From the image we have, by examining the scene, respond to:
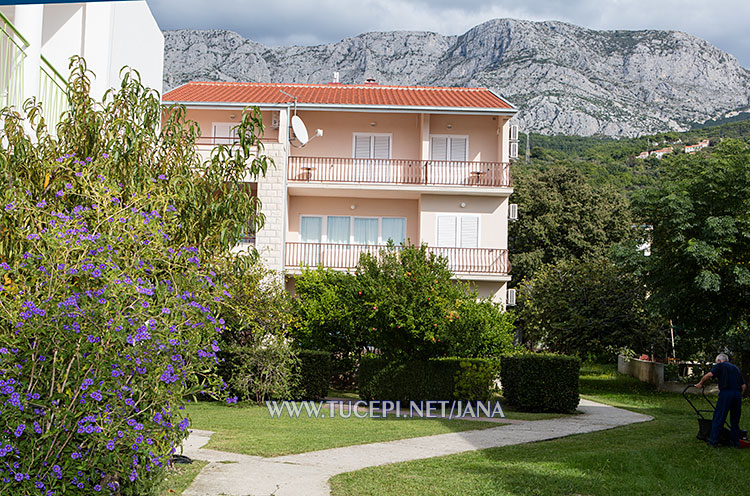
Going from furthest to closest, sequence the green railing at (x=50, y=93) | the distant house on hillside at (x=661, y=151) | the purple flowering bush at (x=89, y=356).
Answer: the distant house on hillside at (x=661, y=151), the green railing at (x=50, y=93), the purple flowering bush at (x=89, y=356)

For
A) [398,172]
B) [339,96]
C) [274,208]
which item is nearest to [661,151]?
[339,96]

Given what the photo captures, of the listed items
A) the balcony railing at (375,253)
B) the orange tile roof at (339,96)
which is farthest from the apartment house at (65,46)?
the orange tile roof at (339,96)

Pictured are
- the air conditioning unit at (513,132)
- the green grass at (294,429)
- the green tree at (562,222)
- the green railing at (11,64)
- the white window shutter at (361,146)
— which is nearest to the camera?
the green railing at (11,64)

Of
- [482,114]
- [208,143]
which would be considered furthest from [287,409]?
[482,114]

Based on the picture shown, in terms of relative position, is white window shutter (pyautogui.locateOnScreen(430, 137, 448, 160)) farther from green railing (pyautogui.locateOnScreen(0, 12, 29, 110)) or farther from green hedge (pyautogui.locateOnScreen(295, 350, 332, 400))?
green railing (pyautogui.locateOnScreen(0, 12, 29, 110))

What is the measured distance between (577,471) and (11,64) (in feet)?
29.1

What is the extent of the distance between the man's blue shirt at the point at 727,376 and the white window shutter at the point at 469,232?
15837mm

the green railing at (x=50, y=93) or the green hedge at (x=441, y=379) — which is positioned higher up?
the green railing at (x=50, y=93)

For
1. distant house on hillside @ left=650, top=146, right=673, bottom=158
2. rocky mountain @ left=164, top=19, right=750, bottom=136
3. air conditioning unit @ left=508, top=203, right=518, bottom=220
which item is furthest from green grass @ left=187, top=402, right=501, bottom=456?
rocky mountain @ left=164, top=19, right=750, bottom=136

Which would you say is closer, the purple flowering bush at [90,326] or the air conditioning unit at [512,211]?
the purple flowering bush at [90,326]

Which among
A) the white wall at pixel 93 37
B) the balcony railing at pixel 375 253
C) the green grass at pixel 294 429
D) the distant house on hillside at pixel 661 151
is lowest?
the green grass at pixel 294 429

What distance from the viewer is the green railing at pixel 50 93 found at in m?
10.5

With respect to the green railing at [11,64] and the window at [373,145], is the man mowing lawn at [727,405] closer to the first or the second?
the green railing at [11,64]

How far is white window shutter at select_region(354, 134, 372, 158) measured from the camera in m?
29.4
